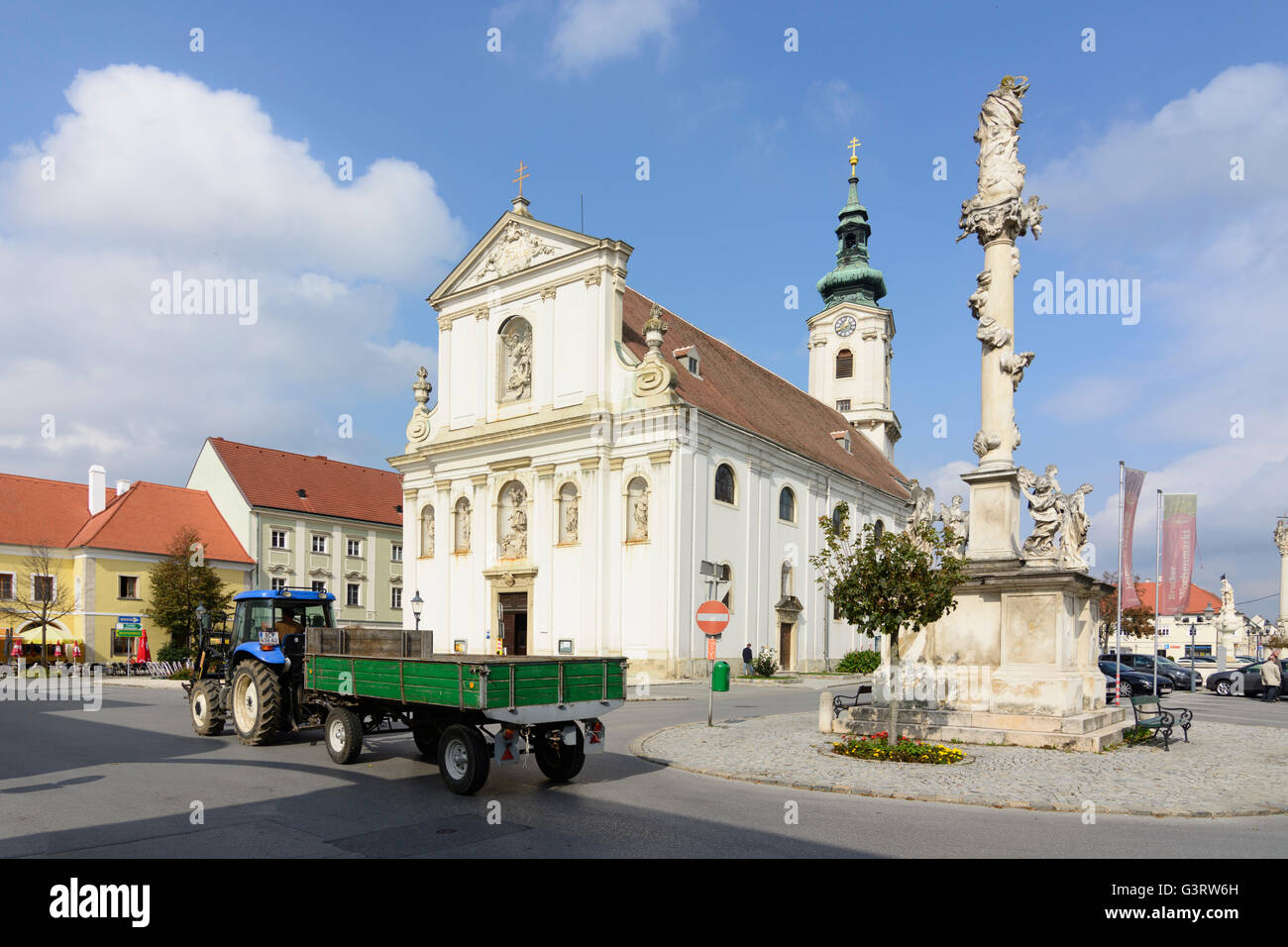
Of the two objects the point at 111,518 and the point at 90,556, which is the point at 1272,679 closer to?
the point at 90,556

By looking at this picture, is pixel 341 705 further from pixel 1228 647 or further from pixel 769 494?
pixel 1228 647

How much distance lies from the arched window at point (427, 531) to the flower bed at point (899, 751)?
99.9 feet

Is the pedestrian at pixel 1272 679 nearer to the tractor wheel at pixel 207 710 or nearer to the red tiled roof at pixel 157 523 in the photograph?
the tractor wheel at pixel 207 710

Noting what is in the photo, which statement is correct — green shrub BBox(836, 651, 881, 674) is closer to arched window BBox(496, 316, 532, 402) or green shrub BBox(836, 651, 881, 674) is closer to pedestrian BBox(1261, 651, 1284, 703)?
pedestrian BBox(1261, 651, 1284, 703)

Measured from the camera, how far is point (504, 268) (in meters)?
A: 38.7

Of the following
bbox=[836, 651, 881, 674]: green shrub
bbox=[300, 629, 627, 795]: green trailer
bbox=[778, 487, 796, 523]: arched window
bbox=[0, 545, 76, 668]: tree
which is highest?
bbox=[778, 487, 796, 523]: arched window

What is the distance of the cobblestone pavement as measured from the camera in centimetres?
962

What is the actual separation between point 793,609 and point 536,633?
36.3ft

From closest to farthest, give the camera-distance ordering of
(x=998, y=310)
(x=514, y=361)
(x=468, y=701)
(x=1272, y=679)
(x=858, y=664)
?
(x=468, y=701), (x=998, y=310), (x=1272, y=679), (x=858, y=664), (x=514, y=361)

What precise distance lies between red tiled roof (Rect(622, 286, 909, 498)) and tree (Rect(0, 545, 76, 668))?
2871 cm

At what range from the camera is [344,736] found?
11.6m

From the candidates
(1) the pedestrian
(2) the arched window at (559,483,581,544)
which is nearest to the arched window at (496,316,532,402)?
(2) the arched window at (559,483,581,544)

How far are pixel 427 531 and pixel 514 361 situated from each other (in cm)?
906

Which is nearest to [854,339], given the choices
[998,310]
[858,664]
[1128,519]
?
[858,664]
